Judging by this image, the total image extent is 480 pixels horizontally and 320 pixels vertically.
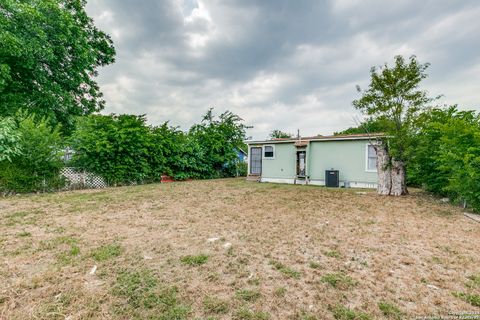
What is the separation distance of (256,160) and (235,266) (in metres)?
12.8

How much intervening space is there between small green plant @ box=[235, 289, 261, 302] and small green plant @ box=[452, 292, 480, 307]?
1872 mm

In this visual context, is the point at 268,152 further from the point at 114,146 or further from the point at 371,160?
the point at 114,146

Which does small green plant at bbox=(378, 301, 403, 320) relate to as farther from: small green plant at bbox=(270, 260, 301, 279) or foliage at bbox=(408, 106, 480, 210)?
foliage at bbox=(408, 106, 480, 210)

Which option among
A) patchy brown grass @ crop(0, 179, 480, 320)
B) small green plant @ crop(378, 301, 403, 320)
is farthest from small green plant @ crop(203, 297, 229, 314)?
small green plant @ crop(378, 301, 403, 320)

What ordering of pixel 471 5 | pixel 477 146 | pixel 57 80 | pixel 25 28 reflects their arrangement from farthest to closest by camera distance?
pixel 57 80
pixel 25 28
pixel 471 5
pixel 477 146

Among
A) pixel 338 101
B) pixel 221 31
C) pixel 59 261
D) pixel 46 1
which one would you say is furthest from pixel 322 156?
pixel 46 1

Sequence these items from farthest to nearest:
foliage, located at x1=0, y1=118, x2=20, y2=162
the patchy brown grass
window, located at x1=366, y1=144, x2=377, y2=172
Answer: window, located at x1=366, y1=144, x2=377, y2=172 < foliage, located at x1=0, y1=118, x2=20, y2=162 < the patchy brown grass

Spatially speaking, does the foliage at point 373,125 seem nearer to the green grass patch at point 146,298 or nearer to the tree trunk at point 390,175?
the tree trunk at point 390,175

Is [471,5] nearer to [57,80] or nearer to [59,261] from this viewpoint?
[59,261]

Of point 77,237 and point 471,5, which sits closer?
point 77,237

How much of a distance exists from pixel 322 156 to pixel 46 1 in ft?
48.7

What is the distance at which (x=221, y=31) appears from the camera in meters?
10.8

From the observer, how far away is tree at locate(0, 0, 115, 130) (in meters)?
9.69

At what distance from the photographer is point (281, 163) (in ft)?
46.2
